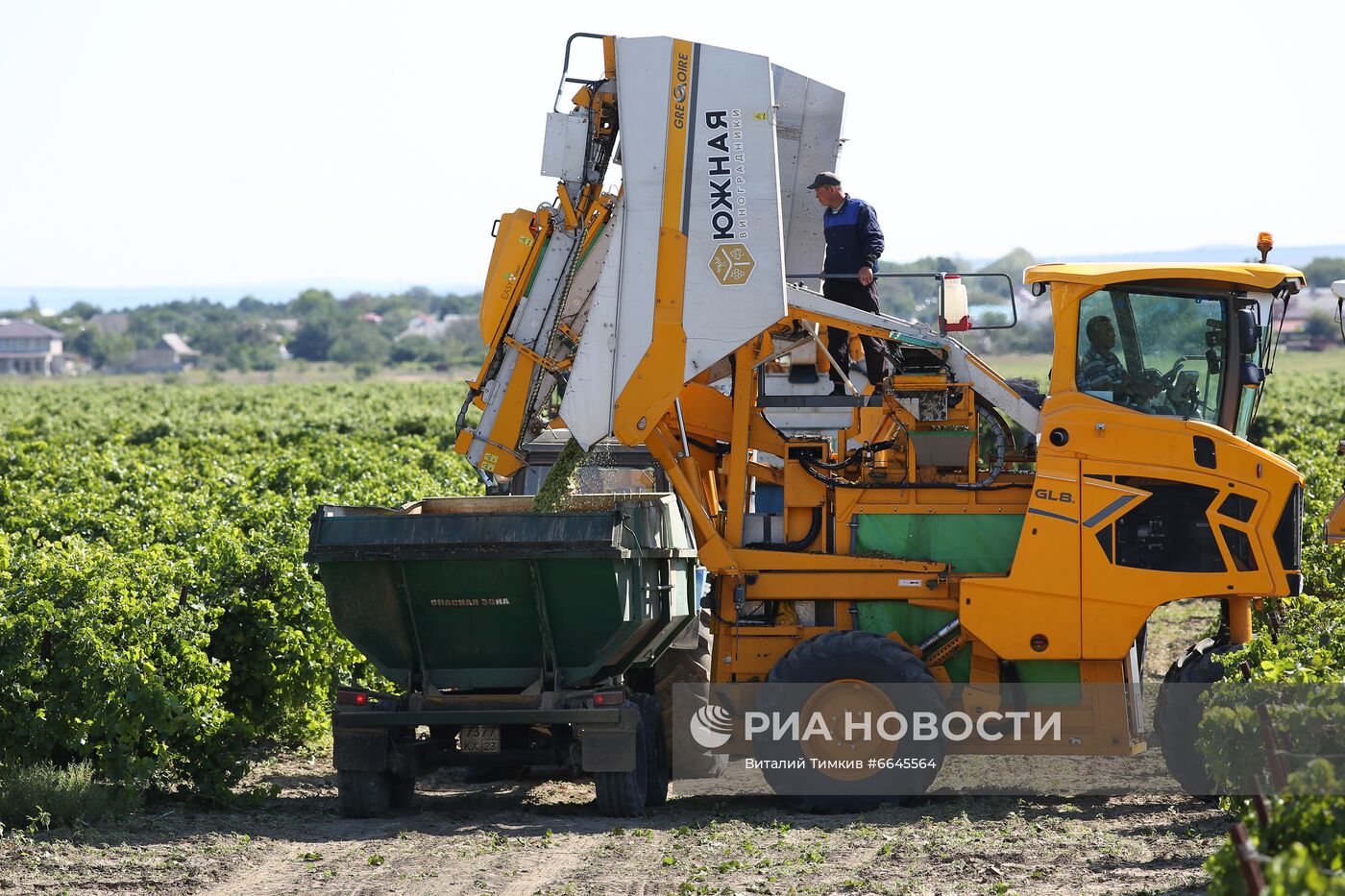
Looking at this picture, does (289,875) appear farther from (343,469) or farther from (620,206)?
(343,469)

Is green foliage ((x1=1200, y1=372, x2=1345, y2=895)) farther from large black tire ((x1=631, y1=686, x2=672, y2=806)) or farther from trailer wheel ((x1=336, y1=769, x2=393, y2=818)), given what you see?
trailer wheel ((x1=336, y1=769, x2=393, y2=818))

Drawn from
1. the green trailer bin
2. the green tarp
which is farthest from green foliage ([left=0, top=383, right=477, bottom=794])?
the green tarp

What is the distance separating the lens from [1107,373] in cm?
975

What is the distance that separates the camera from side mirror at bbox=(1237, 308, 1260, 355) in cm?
966

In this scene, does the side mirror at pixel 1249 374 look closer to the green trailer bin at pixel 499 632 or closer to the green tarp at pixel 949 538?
the green tarp at pixel 949 538

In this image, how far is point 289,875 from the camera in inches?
313

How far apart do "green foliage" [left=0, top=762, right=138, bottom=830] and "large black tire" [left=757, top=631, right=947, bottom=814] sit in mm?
3866

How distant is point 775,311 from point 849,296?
→ 3.45ft

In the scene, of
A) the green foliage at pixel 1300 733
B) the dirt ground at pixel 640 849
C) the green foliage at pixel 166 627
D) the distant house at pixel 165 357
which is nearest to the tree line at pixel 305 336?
the distant house at pixel 165 357

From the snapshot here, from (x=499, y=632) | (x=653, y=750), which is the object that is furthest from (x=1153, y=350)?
(x=499, y=632)

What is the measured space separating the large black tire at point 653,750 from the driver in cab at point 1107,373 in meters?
3.25

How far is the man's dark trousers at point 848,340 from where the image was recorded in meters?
10.6

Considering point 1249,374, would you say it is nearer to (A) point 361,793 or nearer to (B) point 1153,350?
(B) point 1153,350

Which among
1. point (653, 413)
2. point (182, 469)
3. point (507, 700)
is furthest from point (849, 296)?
point (182, 469)
